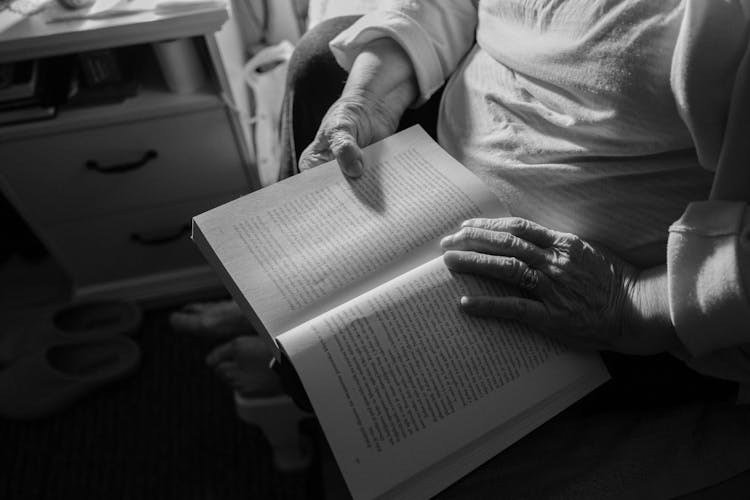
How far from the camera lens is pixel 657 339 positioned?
1.93 feet

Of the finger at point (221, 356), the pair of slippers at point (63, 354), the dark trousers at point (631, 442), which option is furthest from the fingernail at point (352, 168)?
the pair of slippers at point (63, 354)

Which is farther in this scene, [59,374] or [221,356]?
[59,374]

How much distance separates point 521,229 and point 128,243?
3.03 ft

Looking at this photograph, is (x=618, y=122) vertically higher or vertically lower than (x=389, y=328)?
higher

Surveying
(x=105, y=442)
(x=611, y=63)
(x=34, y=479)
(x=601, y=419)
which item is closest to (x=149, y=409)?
(x=105, y=442)

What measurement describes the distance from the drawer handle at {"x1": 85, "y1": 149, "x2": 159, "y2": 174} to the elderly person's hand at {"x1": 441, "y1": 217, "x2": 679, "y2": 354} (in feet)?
2.27

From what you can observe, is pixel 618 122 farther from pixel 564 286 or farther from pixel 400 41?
pixel 400 41

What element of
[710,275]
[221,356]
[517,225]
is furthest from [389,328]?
[221,356]

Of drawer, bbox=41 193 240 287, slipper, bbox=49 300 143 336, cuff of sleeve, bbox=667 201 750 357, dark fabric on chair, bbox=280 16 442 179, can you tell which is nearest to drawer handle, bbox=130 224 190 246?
drawer, bbox=41 193 240 287

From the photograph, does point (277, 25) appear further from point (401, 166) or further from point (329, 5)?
point (401, 166)

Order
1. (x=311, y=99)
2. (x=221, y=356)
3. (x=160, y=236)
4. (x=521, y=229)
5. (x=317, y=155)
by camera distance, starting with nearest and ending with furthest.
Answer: (x=521, y=229)
(x=317, y=155)
(x=311, y=99)
(x=221, y=356)
(x=160, y=236)

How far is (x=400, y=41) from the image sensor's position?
2.50 ft

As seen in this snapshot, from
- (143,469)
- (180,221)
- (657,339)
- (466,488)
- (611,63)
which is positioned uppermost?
(611,63)

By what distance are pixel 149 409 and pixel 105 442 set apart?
10 centimetres
